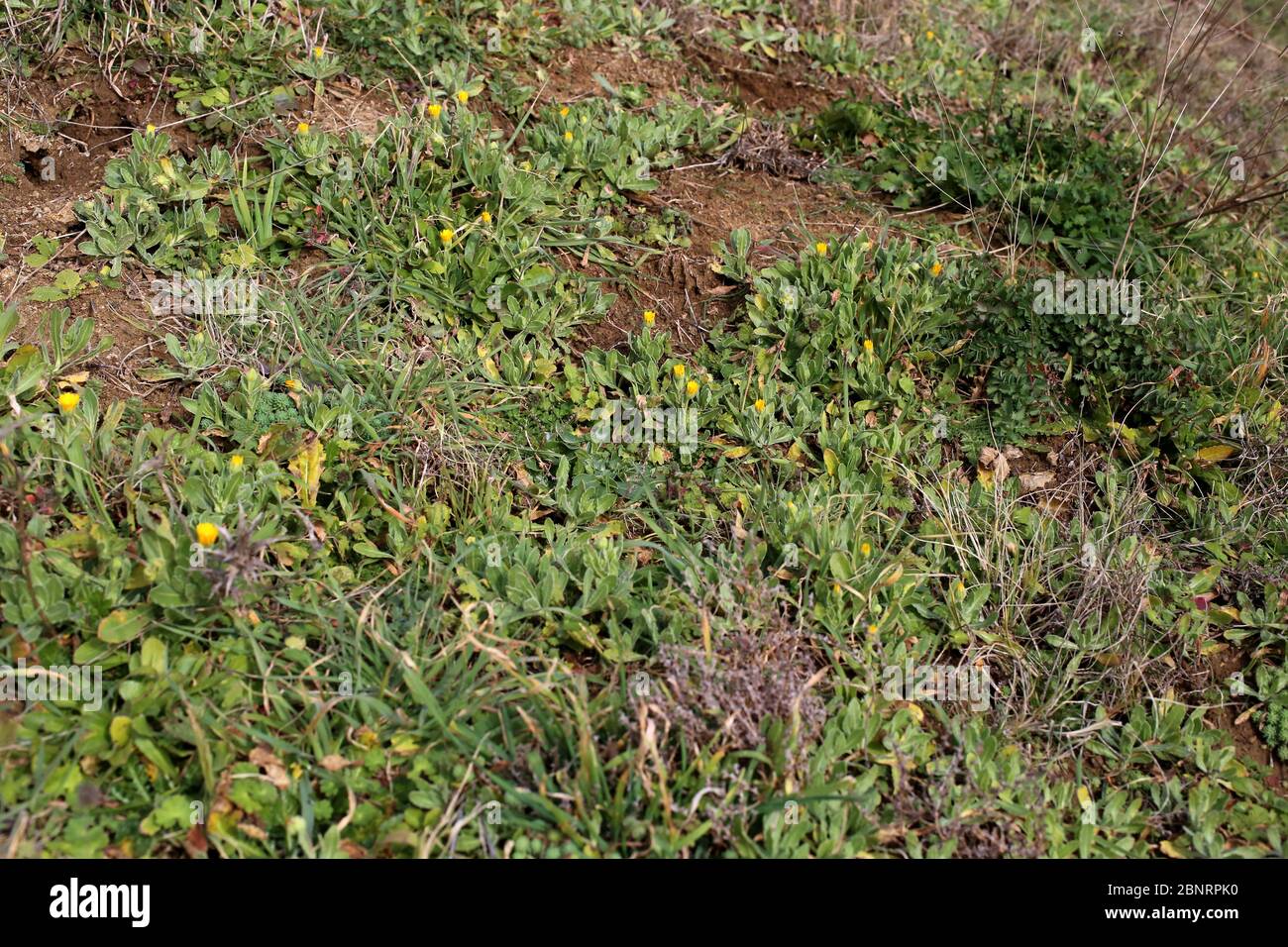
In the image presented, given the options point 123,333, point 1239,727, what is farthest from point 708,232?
point 1239,727

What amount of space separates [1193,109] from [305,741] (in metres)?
5.73

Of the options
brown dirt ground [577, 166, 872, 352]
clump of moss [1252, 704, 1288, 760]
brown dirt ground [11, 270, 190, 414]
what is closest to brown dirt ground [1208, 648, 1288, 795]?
clump of moss [1252, 704, 1288, 760]

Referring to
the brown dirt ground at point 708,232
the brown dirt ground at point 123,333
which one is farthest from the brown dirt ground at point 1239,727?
the brown dirt ground at point 123,333

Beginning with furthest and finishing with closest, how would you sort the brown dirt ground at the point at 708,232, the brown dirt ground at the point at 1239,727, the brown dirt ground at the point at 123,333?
the brown dirt ground at the point at 708,232 < the brown dirt ground at the point at 123,333 < the brown dirt ground at the point at 1239,727

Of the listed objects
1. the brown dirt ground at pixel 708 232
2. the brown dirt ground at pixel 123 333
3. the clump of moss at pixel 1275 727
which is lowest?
the clump of moss at pixel 1275 727

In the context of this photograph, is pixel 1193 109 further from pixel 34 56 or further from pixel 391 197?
pixel 34 56

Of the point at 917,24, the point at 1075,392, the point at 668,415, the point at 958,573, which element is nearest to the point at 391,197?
the point at 668,415

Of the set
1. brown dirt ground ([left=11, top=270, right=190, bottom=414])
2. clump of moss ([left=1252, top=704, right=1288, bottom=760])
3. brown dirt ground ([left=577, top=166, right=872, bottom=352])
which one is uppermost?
brown dirt ground ([left=577, top=166, right=872, bottom=352])

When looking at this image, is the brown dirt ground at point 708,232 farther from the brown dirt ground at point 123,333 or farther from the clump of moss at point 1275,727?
the clump of moss at point 1275,727

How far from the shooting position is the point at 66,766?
2287mm

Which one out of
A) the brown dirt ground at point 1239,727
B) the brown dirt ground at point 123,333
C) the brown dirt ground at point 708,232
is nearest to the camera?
the brown dirt ground at point 1239,727

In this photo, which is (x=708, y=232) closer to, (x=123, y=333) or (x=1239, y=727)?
(x=123, y=333)

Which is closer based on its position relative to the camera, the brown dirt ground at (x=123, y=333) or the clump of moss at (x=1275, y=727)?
the clump of moss at (x=1275, y=727)

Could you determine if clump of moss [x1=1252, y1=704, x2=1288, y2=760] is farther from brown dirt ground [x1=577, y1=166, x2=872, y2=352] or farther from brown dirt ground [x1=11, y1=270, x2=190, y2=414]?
brown dirt ground [x1=11, y1=270, x2=190, y2=414]
